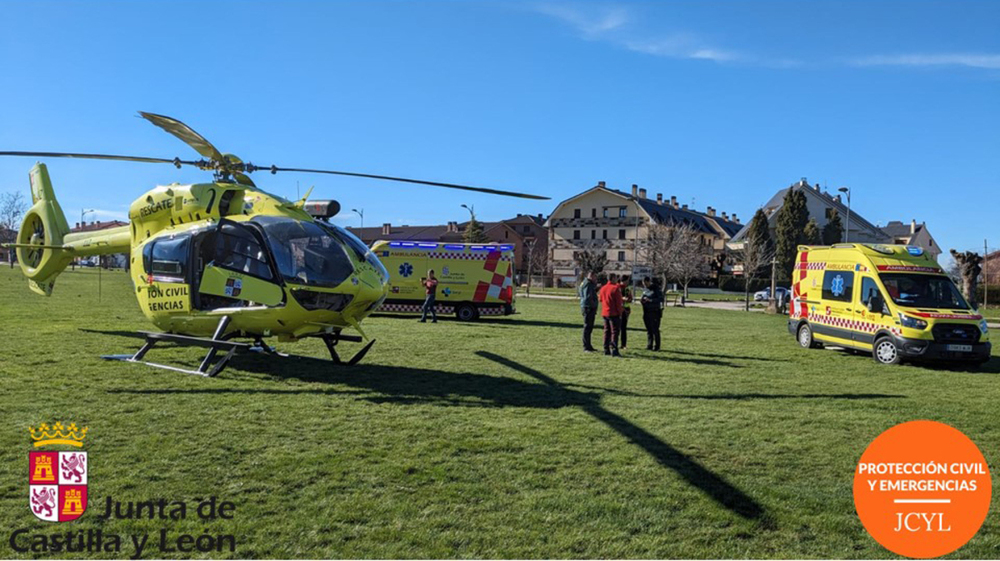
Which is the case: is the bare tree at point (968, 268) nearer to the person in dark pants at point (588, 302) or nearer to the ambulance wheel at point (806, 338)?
the ambulance wheel at point (806, 338)

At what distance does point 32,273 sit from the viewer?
586 inches

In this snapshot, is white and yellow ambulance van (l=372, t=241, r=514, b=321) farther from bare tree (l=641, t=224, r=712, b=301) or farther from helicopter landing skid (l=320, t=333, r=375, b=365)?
bare tree (l=641, t=224, r=712, b=301)

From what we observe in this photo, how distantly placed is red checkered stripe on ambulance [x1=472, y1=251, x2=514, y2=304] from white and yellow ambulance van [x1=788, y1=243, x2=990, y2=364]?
32.9ft

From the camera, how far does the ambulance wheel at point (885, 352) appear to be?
1349 cm

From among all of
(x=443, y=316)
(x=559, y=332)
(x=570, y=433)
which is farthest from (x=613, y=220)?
(x=570, y=433)

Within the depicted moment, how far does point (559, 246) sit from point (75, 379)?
65.8 meters

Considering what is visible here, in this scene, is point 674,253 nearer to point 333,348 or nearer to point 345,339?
point 333,348

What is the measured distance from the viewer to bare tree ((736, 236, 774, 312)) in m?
52.3

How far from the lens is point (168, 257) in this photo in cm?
1063

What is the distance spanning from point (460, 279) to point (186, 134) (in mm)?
13972

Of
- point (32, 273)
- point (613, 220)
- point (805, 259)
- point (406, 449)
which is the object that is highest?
point (613, 220)

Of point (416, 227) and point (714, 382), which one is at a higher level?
point (416, 227)

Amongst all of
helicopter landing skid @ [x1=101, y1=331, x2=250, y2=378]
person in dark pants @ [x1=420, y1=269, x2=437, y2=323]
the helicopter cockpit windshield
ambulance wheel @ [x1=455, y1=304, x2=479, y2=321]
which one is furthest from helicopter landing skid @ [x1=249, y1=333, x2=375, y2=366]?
ambulance wheel @ [x1=455, y1=304, x2=479, y2=321]

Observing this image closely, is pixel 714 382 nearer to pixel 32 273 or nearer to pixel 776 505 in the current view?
pixel 776 505
